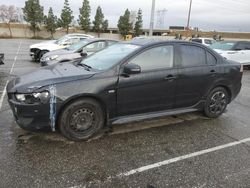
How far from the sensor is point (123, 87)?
4.47m

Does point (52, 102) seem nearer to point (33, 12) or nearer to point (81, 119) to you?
point (81, 119)

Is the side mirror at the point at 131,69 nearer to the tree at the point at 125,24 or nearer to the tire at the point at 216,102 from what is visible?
the tire at the point at 216,102

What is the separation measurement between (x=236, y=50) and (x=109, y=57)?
35.9 ft

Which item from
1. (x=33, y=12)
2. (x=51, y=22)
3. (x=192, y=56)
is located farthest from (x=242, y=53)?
(x=33, y=12)

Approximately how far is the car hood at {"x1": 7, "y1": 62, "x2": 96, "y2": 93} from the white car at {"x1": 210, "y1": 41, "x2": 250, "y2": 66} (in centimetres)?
1086

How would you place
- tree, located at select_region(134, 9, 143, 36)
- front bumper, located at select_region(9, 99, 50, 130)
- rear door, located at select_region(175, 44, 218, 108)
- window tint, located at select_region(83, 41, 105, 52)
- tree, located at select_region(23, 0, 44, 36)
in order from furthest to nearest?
tree, located at select_region(134, 9, 143, 36), tree, located at select_region(23, 0, 44, 36), window tint, located at select_region(83, 41, 105, 52), rear door, located at select_region(175, 44, 218, 108), front bumper, located at select_region(9, 99, 50, 130)

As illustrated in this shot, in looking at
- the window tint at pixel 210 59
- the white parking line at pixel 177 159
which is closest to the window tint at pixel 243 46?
the window tint at pixel 210 59

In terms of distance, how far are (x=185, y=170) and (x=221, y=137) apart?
148cm

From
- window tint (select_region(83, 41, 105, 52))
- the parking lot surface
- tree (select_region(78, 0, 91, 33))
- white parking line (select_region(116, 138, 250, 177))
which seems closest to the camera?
the parking lot surface

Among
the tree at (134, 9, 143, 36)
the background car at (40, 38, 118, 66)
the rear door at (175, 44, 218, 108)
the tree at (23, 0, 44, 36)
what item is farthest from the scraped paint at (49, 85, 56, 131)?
the tree at (134, 9, 143, 36)

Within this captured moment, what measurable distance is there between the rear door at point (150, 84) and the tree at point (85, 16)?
4843cm

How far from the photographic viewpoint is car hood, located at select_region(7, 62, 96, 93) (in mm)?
4027

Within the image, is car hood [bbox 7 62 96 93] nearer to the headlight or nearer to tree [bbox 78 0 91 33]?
the headlight

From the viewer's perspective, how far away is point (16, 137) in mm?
4363
